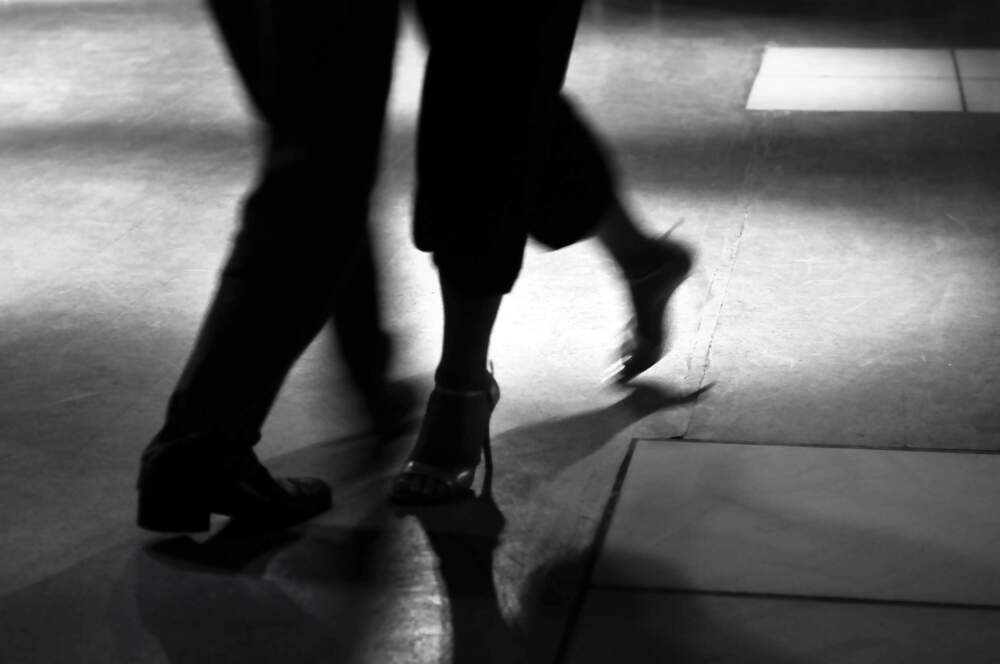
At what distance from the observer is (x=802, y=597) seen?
→ 1.20 m

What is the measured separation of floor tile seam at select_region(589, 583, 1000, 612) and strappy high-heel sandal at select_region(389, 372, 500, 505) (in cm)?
22

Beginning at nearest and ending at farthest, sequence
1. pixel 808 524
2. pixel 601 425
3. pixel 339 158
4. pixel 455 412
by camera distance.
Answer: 1. pixel 339 158
2. pixel 808 524
3. pixel 455 412
4. pixel 601 425

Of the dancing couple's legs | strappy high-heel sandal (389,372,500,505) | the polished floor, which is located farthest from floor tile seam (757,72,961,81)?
strappy high-heel sandal (389,372,500,505)

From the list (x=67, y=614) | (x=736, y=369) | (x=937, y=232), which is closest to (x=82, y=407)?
(x=67, y=614)

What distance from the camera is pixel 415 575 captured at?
127 centimetres

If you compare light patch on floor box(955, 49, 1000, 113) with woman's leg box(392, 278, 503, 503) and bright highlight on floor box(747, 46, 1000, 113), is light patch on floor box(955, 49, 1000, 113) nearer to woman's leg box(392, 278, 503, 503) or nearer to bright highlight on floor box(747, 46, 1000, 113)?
bright highlight on floor box(747, 46, 1000, 113)

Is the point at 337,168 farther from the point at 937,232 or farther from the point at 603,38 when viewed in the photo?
the point at 603,38

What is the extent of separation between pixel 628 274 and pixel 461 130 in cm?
48

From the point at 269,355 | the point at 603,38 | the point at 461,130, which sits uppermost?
the point at 461,130

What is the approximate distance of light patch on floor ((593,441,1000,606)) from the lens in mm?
1227

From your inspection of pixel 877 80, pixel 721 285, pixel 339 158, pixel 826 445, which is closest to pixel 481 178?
pixel 339 158

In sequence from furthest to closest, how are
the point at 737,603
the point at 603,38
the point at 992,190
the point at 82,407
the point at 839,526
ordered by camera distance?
the point at 603,38 → the point at 992,190 → the point at 82,407 → the point at 839,526 → the point at 737,603

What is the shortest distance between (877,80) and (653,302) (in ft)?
4.37

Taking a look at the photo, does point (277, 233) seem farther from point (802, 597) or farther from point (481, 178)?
point (802, 597)
